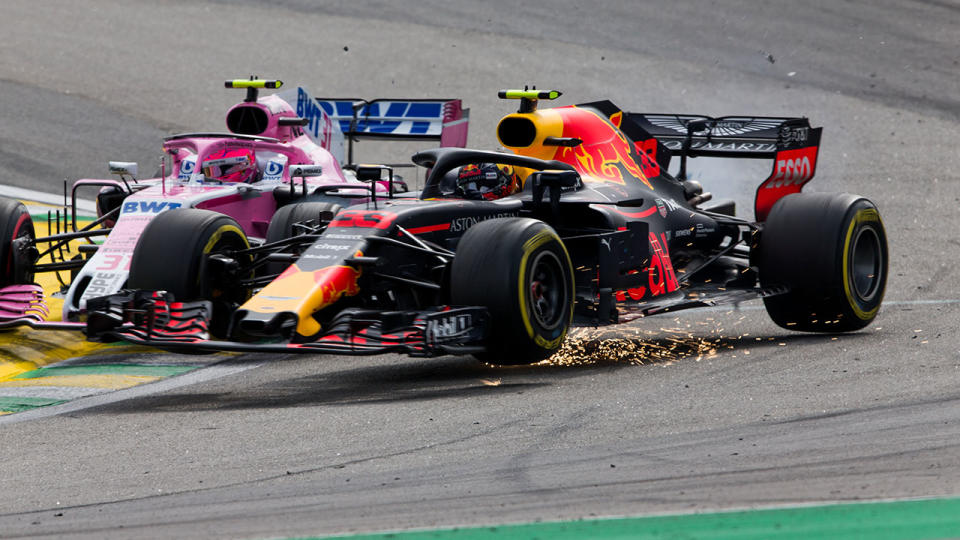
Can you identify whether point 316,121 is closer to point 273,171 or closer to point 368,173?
point 273,171

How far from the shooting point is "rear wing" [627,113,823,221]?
11.8 metres

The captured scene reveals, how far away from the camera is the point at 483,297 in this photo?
8.61 m

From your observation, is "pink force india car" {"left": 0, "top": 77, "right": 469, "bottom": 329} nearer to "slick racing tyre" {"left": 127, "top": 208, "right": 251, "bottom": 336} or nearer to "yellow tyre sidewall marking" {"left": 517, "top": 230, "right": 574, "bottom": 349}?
"slick racing tyre" {"left": 127, "top": 208, "right": 251, "bottom": 336}

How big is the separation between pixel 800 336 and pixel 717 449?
474cm

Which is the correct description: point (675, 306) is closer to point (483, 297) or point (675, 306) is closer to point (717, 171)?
point (483, 297)

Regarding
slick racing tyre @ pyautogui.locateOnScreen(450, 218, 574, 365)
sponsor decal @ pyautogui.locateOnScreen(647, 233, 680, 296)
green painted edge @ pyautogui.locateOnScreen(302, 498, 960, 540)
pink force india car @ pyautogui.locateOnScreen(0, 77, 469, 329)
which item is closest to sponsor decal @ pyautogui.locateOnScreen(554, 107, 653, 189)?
sponsor decal @ pyautogui.locateOnScreen(647, 233, 680, 296)

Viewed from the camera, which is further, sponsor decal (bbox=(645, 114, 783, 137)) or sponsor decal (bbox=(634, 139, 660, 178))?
sponsor decal (bbox=(645, 114, 783, 137))

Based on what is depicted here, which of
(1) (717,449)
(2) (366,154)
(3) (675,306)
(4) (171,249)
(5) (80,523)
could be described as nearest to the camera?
(5) (80,523)

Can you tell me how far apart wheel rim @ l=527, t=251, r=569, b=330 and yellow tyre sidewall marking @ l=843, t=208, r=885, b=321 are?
266 centimetres

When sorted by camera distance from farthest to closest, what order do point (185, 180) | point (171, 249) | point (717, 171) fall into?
point (717, 171)
point (185, 180)
point (171, 249)

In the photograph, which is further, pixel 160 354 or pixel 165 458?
pixel 160 354

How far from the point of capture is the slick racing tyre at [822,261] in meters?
10.6

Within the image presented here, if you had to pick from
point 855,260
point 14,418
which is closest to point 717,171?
point 855,260

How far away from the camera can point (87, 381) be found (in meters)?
9.70
